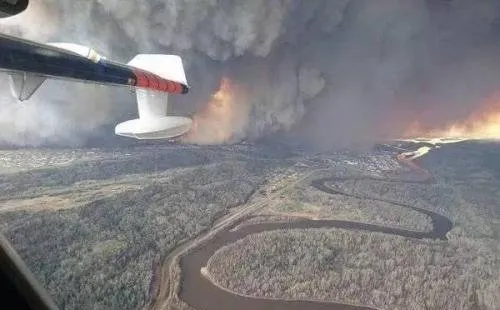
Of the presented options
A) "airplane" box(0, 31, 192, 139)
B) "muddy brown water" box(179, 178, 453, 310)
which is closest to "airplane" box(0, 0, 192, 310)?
"airplane" box(0, 31, 192, 139)

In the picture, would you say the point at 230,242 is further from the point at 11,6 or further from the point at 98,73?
the point at 11,6

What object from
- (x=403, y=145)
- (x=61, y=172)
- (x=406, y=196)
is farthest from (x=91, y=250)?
(x=403, y=145)

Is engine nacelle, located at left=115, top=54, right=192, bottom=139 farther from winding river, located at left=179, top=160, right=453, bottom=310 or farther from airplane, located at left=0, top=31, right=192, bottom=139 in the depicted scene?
winding river, located at left=179, top=160, right=453, bottom=310

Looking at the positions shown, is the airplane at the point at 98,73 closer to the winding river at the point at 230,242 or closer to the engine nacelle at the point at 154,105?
the engine nacelle at the point at 154,105

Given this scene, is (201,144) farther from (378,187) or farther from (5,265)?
(5,265)

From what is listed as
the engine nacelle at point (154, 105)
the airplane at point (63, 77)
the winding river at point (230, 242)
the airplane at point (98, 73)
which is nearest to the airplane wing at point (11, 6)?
the airplane at point (63, 77)

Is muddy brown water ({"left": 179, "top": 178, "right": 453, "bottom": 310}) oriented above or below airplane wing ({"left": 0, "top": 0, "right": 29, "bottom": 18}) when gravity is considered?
below

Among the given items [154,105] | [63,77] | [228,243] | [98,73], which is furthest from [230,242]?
[63,77]
